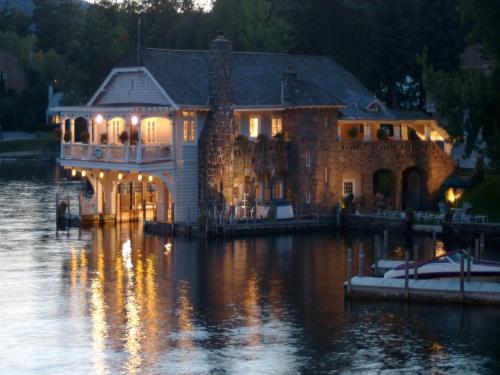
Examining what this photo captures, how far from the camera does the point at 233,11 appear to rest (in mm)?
109375

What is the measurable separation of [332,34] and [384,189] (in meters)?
18.7

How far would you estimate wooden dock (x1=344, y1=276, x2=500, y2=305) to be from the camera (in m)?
44.8

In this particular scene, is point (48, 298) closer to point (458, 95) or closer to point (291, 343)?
point (291, 343)

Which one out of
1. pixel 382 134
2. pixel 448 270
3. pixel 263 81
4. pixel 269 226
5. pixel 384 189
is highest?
pixel 263 81

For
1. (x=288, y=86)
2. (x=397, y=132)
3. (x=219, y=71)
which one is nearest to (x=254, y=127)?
(x=288, y=86)

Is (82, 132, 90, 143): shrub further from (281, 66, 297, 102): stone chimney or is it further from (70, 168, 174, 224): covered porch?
Result: (281, 66, 297, 102): stone chimney

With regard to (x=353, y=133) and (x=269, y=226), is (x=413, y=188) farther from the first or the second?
(x=269, y=226)

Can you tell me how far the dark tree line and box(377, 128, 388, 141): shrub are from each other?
519 cm

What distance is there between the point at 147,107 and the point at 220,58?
501 cm

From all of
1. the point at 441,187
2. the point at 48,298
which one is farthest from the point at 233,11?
the point at 48,298

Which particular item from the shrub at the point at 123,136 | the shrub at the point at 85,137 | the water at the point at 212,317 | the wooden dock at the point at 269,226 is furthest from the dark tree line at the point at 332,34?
the shrub at the point at 85,137

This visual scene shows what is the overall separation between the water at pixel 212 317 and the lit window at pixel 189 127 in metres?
7.13

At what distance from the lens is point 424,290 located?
149ft

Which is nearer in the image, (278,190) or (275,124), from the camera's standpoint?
(275,124)
